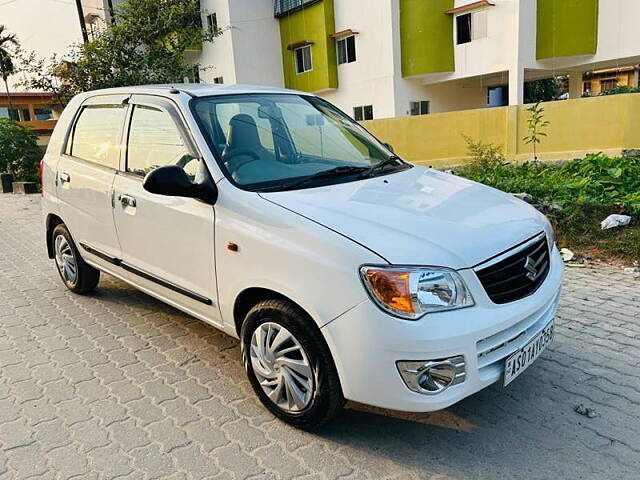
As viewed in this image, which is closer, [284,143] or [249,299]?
[249,299]

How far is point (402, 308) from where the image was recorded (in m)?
2.24

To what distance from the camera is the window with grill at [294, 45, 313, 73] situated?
25.0m

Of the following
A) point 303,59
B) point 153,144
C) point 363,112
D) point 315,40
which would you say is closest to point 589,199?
point 153,144

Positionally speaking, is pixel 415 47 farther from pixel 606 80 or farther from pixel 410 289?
pixel 606 80

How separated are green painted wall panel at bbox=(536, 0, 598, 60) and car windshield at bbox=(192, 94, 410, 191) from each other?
723 inches

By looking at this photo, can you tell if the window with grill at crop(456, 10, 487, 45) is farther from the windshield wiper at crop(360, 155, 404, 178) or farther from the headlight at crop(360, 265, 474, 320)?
the headlight at crop(360, 265, 474, 320)

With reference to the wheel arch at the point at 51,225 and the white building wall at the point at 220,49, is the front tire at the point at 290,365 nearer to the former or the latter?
the wheel arch at the point at 51,225

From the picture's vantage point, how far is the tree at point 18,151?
1549 cm

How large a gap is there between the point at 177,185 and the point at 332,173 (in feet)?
3.06

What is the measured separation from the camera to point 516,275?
8.31ft

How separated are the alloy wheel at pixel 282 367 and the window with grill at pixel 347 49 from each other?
22087mm

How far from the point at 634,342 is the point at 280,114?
2.96m

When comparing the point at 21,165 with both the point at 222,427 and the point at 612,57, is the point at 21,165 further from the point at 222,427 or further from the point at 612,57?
the point at 612,57

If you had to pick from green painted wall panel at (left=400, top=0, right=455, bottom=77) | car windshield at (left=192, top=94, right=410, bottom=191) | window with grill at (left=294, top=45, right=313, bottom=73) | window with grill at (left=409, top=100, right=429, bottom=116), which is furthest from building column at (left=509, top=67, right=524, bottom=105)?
car windshield at (left=192, top=94, right=410, bottom=191)
